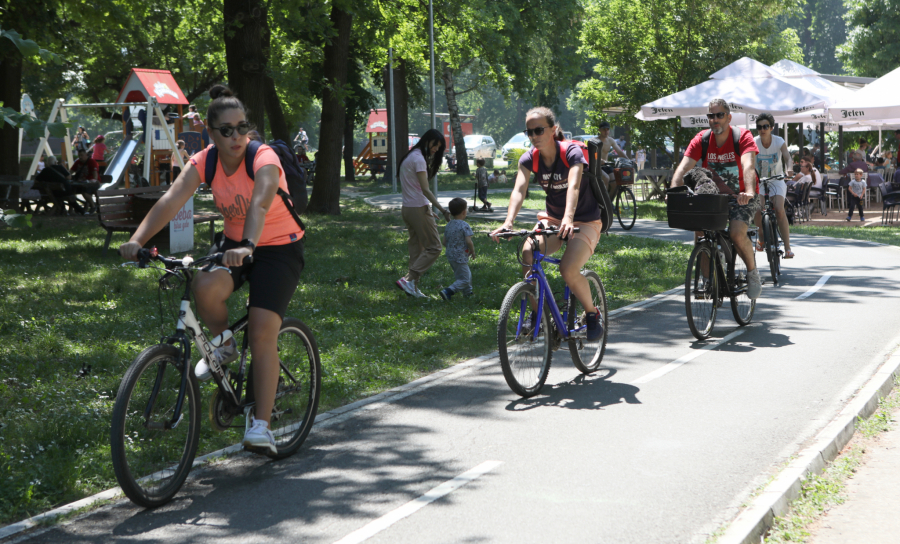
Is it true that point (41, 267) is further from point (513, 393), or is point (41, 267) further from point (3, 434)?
point (513, 393)

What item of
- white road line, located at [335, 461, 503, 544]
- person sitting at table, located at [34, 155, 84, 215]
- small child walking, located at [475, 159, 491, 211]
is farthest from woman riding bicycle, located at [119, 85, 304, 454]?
small child walking, located at [475, 159, 491, 211]

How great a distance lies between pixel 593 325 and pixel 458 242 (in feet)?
11.1

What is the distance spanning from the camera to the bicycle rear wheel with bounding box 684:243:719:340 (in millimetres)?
8086

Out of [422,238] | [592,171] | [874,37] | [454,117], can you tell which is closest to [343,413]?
[592,171]

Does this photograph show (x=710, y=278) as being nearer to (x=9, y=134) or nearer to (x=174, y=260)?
(x=174, y=260)

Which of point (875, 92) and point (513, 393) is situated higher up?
point (875, 92)

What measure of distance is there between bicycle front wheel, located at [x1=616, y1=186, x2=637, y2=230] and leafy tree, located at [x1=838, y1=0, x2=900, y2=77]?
31.2 m

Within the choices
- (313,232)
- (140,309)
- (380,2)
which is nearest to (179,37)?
(380,2)

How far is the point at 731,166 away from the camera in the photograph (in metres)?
8.71

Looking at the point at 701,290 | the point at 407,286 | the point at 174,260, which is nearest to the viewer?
the point at 174,260

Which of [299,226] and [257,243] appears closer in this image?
[257,243]

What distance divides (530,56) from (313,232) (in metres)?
25.7

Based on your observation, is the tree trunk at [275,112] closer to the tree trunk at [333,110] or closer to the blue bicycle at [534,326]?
the tree trunk at [333,110]

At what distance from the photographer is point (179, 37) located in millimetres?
38094
